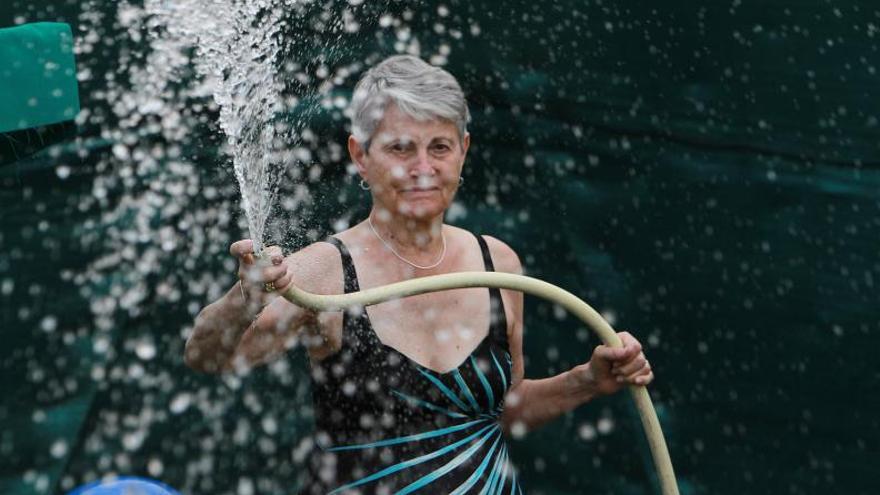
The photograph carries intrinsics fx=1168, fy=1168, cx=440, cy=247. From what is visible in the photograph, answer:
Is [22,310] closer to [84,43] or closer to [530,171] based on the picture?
[84,43]

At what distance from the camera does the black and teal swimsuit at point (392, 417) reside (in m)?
1.65

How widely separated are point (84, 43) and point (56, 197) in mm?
310

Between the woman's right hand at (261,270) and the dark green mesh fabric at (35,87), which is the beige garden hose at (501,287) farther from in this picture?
the dark green mesh fabric at (35,87)

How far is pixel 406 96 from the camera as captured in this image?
1.67 meters

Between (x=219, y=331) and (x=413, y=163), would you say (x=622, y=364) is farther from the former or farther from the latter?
(x=219, y=331)

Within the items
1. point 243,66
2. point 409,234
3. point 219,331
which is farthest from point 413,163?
point 243,66

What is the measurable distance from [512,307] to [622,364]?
0.66 feet

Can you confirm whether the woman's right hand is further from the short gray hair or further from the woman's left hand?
the woman's left hand

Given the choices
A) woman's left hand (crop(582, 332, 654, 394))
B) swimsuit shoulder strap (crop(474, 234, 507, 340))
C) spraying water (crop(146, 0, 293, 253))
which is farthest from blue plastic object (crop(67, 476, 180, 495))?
woman's left hand (crop(582, 332, 654, 394))

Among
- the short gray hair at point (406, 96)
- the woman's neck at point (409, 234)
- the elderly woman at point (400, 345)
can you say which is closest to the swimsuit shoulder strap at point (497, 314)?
the elderly woman at point (400, 345)

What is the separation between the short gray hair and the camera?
167 centimetres

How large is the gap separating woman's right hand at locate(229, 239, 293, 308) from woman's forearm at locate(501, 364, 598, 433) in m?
0.57

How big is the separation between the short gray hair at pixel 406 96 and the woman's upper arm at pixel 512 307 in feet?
0.78

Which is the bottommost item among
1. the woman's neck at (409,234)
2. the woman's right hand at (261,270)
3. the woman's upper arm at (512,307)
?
the woman's upper arm at (512,307)
